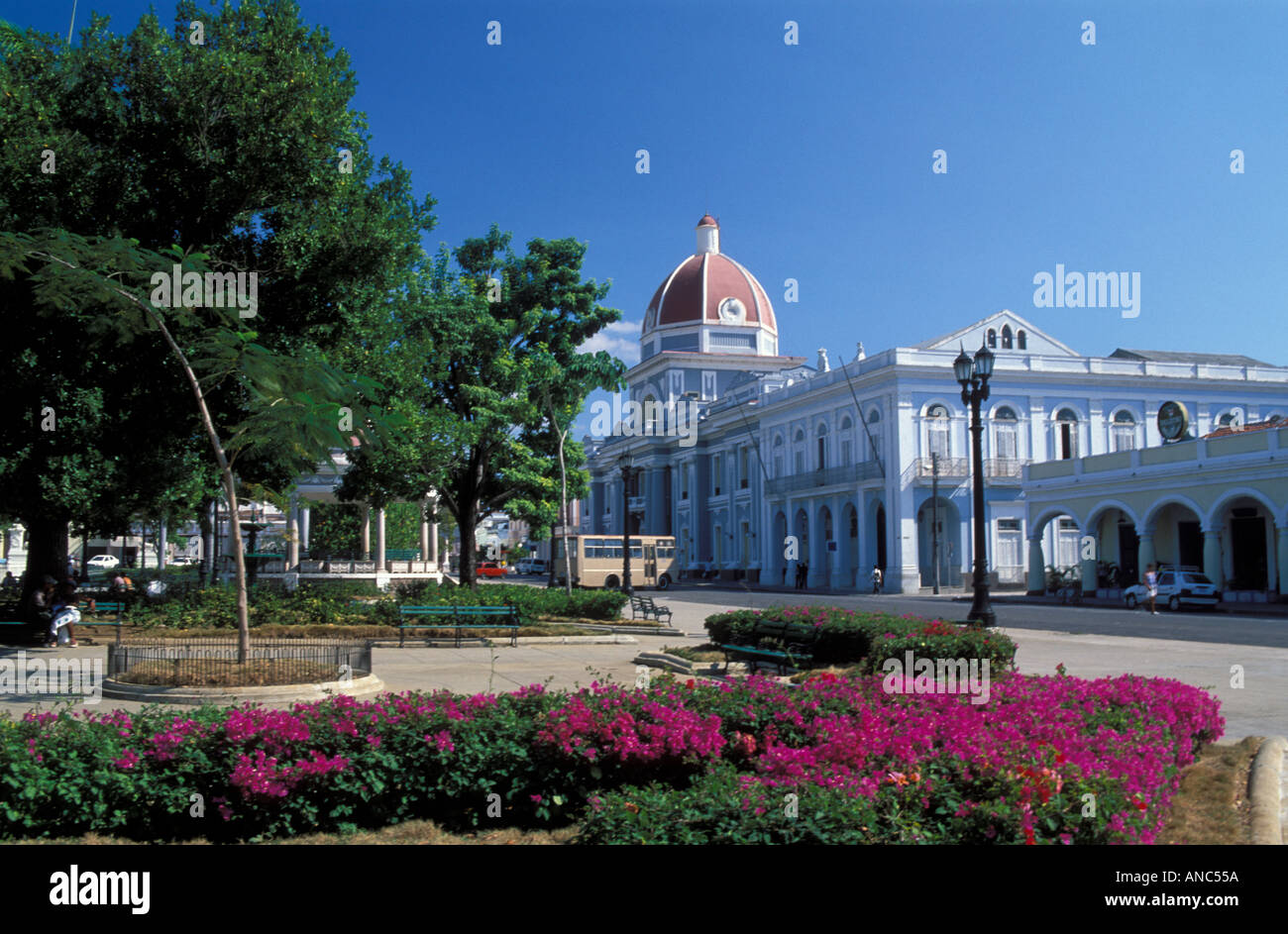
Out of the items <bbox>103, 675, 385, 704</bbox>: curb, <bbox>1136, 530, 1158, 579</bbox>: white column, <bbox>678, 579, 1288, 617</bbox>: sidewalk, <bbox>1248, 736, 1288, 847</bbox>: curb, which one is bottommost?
<bbox>678, 579, 1288, 617</bbox>: sidewalk

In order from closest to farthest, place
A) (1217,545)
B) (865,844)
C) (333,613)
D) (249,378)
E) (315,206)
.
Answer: (865,844) → (249,378) → (315,206) → (333,613) → (1217,545)

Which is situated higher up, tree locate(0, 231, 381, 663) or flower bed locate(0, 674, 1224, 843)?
tree locate(0, 231, 381, 663)

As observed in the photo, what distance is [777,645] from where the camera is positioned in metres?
15.8

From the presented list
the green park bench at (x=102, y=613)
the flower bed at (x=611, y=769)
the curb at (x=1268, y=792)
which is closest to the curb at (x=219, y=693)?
the flower bed at (x=611, y=769)

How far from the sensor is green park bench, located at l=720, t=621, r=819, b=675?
14.8 m

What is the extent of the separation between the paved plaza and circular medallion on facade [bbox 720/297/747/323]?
205 feet

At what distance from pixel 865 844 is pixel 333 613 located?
62.8ft

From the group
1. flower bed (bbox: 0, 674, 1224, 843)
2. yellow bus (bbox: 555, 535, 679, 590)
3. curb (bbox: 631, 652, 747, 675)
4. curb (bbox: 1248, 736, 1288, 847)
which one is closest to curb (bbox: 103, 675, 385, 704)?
flower bed (bbox: 0, 674, 1224, 843)

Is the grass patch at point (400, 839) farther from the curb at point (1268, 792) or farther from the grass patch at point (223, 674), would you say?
the grass patch at point (223, 674)

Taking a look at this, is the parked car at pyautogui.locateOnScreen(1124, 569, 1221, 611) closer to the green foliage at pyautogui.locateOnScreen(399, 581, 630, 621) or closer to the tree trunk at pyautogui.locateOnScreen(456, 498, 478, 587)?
the green foliage at pyautogui.locateOnScreen(399, 581, 630, 621)
